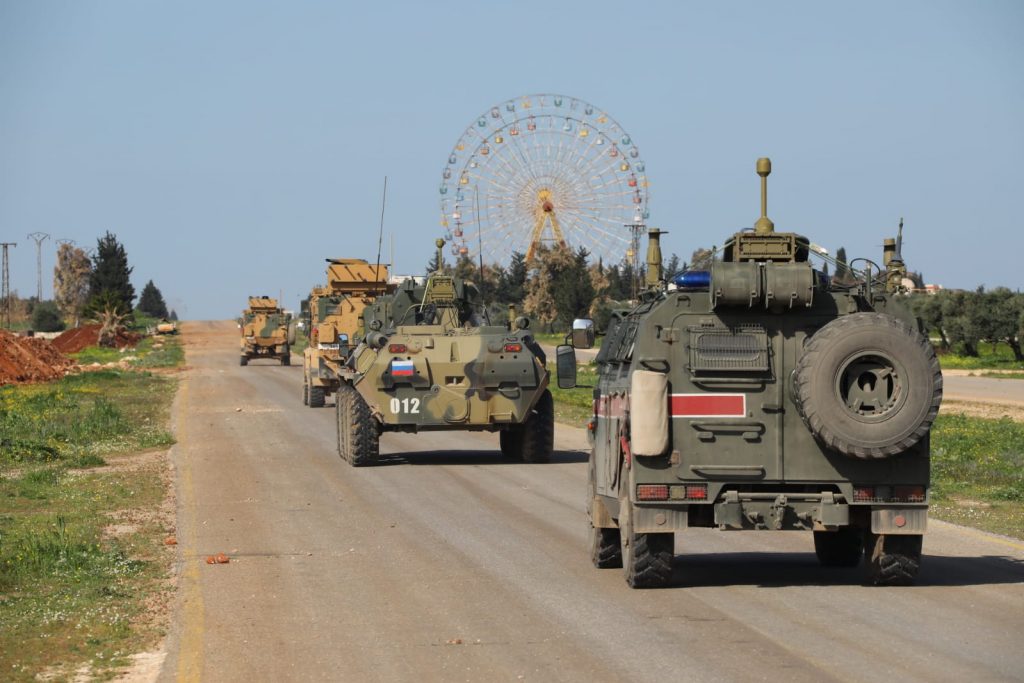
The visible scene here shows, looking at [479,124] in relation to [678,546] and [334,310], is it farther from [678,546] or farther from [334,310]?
[678,546]

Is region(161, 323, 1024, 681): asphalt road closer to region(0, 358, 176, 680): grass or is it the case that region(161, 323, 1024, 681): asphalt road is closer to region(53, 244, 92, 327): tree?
region(0, 358, 176, 680): grass

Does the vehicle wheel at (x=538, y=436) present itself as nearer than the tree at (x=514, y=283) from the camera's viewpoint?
Yes

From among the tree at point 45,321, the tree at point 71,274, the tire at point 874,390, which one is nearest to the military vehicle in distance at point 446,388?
the tire at point 874,390

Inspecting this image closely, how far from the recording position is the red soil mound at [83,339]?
298 ft

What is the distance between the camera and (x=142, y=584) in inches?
510

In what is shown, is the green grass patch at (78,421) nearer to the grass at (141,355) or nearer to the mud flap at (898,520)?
the mud flap at (898,520)

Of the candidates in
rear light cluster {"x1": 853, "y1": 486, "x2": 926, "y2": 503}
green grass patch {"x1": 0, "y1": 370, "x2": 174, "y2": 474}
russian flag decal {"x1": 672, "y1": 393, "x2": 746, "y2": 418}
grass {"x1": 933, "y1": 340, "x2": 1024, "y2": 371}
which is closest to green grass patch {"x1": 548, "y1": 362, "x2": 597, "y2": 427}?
green grass patch {"x1": 0, "y1": 370, "x2": 174, "y2": 474}

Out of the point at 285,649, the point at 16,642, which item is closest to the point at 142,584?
the point at 16,642

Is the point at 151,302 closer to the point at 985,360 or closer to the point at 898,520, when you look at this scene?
the point at 985,360

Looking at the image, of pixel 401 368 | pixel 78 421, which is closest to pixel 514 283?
pixel 78 421

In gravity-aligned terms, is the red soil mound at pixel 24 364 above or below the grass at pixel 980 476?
above

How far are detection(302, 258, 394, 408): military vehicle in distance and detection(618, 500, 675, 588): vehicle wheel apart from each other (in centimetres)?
2594

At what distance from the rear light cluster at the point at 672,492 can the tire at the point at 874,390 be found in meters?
0.95

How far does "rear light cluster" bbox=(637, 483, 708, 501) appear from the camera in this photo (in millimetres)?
11719
